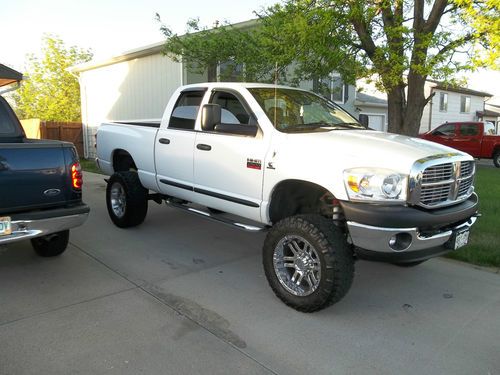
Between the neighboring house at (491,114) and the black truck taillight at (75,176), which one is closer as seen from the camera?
the black truck taillight at (75,176)

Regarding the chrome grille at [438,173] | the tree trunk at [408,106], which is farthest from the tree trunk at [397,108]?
the chrome grille at [438,173]

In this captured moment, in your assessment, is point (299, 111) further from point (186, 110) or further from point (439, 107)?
point (439, 107)

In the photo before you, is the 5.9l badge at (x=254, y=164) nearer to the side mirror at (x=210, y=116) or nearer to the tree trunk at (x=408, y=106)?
the side mirror at (x=210, y=116)

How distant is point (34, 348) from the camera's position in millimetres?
3119

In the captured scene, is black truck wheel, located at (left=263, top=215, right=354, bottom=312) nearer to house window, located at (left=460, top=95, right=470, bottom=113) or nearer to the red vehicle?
the red vehicle

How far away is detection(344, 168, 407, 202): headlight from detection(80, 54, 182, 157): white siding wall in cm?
1015

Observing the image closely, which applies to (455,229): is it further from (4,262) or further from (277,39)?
(277,39)

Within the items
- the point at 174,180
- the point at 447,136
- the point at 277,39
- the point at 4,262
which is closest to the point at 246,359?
the point at 174,180

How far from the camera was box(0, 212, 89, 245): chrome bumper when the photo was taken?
150 inches

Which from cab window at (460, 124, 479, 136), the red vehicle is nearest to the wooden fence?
the red vehicle

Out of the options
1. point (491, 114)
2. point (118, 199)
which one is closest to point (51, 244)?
point (118, 199)

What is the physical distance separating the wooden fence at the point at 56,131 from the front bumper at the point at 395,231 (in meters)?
16.1

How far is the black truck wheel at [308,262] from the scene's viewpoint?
3490 millimetres

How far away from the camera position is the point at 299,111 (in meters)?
4.75
